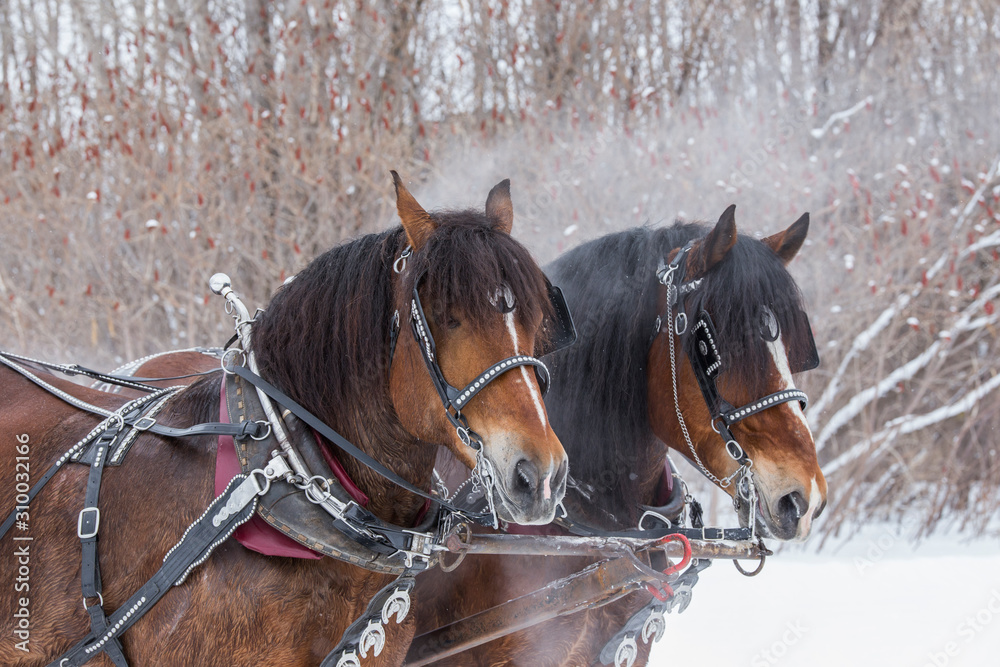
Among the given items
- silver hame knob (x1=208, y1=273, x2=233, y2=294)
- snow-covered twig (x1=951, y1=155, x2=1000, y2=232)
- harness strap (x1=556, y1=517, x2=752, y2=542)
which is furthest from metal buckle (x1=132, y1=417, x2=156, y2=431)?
snow-covered twig (x1=951, y1=155, x2=1000, y2=232)

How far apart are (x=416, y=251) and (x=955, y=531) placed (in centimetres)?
637

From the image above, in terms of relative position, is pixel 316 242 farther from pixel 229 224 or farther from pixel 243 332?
pixel 243 332

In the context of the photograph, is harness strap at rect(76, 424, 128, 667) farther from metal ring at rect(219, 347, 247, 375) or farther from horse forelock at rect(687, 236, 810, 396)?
horse forelock at rect(687, 236, 810, 396)

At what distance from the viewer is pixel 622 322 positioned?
2.27 meters

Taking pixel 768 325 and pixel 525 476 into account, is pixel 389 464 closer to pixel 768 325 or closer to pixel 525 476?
pixel 525 476

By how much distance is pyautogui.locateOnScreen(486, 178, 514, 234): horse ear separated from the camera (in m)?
1.81

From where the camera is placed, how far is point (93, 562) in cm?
171

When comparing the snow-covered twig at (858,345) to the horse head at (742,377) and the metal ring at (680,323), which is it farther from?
the metal ring at (680,323)

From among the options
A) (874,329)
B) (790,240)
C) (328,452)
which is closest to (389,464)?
(328,452)

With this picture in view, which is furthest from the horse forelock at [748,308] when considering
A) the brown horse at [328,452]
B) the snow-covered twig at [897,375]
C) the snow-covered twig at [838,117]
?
the snow-covered twig at [838,117]

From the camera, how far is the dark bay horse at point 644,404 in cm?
198

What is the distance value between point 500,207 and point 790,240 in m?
0.91

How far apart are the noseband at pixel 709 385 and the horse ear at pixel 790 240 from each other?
0.30 m

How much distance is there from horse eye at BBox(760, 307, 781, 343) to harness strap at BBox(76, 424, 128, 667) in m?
1.63
